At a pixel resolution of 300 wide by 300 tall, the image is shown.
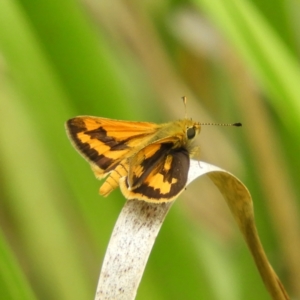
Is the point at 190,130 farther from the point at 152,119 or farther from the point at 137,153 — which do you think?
the point at 152,119

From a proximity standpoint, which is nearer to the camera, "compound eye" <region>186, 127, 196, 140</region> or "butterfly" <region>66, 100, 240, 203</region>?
"butterfly" <region>66, 100, 240, 203</region>

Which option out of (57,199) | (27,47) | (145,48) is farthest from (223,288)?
(27,47)

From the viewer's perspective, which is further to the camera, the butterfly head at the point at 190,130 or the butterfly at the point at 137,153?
the butterfly head at the point at 190,130

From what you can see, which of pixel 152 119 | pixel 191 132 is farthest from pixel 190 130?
pixel 152 119

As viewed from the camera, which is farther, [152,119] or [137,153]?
[152,119]

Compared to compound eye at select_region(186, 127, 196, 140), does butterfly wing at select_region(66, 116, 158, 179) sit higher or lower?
higher

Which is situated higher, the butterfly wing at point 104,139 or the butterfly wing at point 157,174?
the butterfly wing at point 104,139

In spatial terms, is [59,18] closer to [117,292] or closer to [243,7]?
[243,7]
